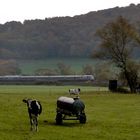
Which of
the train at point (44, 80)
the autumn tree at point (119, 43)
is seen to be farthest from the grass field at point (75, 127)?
the train at point (44, 80)

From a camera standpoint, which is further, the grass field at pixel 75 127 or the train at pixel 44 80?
the train at pixel 44 80

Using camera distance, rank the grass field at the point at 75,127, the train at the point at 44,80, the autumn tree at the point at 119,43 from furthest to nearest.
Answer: the train at the point at 44,80 < the autumn tree at the point at 119,43 < the grass field at the point at 75,127

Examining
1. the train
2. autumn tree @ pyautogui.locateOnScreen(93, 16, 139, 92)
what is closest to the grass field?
autumn tree @ pyautogui.locateOnScreen(93, 16, 139, 92)

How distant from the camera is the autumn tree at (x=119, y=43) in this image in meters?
84.4

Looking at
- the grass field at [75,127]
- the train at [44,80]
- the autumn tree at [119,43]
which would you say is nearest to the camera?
the grass field at [75,127]

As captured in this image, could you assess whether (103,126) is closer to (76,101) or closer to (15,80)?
(76,101)

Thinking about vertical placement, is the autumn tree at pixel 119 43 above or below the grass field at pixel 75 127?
above

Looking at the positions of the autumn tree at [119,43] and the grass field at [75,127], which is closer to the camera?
the grass field at [75,127]

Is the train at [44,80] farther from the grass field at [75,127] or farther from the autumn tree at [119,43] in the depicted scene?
the grass field at [75,127]

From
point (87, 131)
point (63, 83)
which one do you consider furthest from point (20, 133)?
point (63, 83)

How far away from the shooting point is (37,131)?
84.3 ft

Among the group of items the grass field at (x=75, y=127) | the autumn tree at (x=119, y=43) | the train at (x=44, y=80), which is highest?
the autumn tree at (x=119, y=43)

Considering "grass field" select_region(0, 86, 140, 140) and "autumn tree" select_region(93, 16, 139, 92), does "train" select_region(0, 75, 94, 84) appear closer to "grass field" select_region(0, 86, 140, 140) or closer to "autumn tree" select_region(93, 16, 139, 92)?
"autumn tree" select_region(93, 16, 139, 92)

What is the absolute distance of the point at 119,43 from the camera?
8594cm
